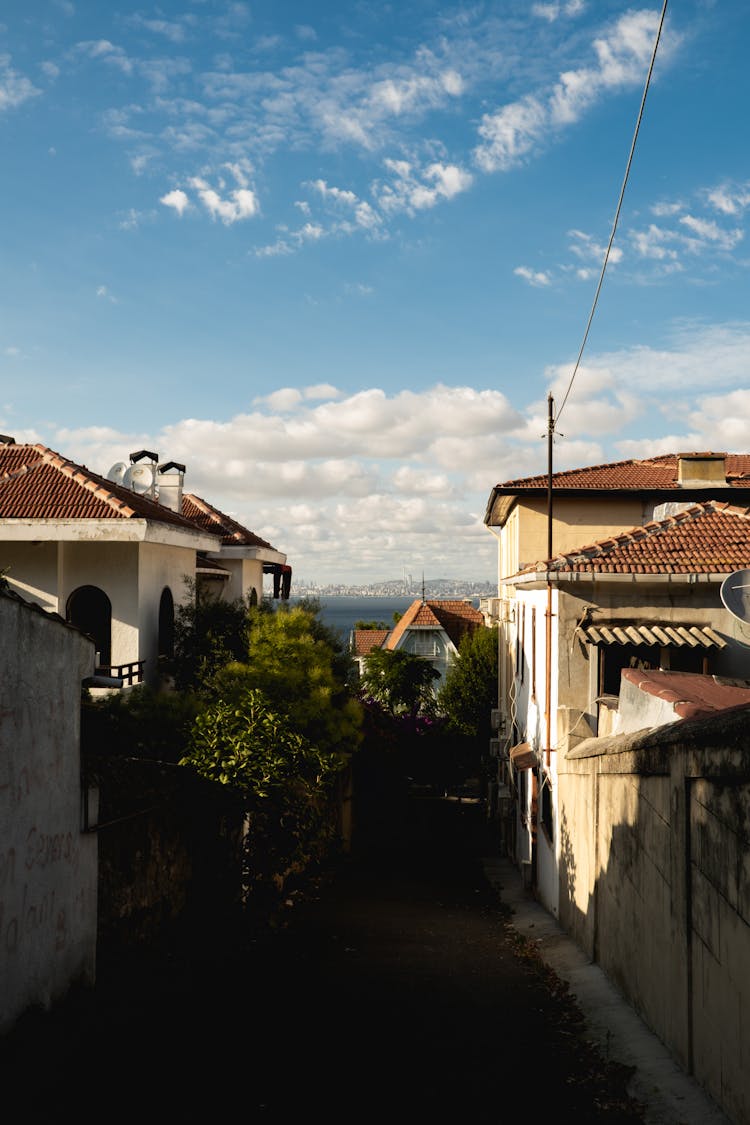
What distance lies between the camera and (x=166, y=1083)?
7418mm

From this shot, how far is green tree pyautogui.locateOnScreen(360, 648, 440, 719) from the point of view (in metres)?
46.2

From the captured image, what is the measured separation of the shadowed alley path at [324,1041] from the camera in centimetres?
727

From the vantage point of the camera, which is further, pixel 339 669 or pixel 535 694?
pixel 339 669

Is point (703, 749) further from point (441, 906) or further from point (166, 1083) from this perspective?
point (441, 906)

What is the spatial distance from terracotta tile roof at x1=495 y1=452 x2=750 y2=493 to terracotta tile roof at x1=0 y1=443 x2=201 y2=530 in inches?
498

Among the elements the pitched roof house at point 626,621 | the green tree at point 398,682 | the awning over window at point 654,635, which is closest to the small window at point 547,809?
the pitched roof house at point 626,621

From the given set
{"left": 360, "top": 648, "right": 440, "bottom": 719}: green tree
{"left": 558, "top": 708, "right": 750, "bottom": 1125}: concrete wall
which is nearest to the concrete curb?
{"left": 558, "top": 708, "right": 750, "bottom": 1125}: concrete wall

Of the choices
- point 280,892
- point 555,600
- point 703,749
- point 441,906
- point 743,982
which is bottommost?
point 441,906

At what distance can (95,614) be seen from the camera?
18891mm

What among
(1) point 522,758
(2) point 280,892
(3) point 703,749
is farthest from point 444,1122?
(1) point 522,758

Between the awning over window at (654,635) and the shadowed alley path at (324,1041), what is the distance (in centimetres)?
547

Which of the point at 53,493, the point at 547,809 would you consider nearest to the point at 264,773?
the point at 547,809

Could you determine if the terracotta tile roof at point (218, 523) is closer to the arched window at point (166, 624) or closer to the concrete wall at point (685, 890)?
the arched window at point (166, 624)

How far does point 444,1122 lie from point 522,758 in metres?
13.6
